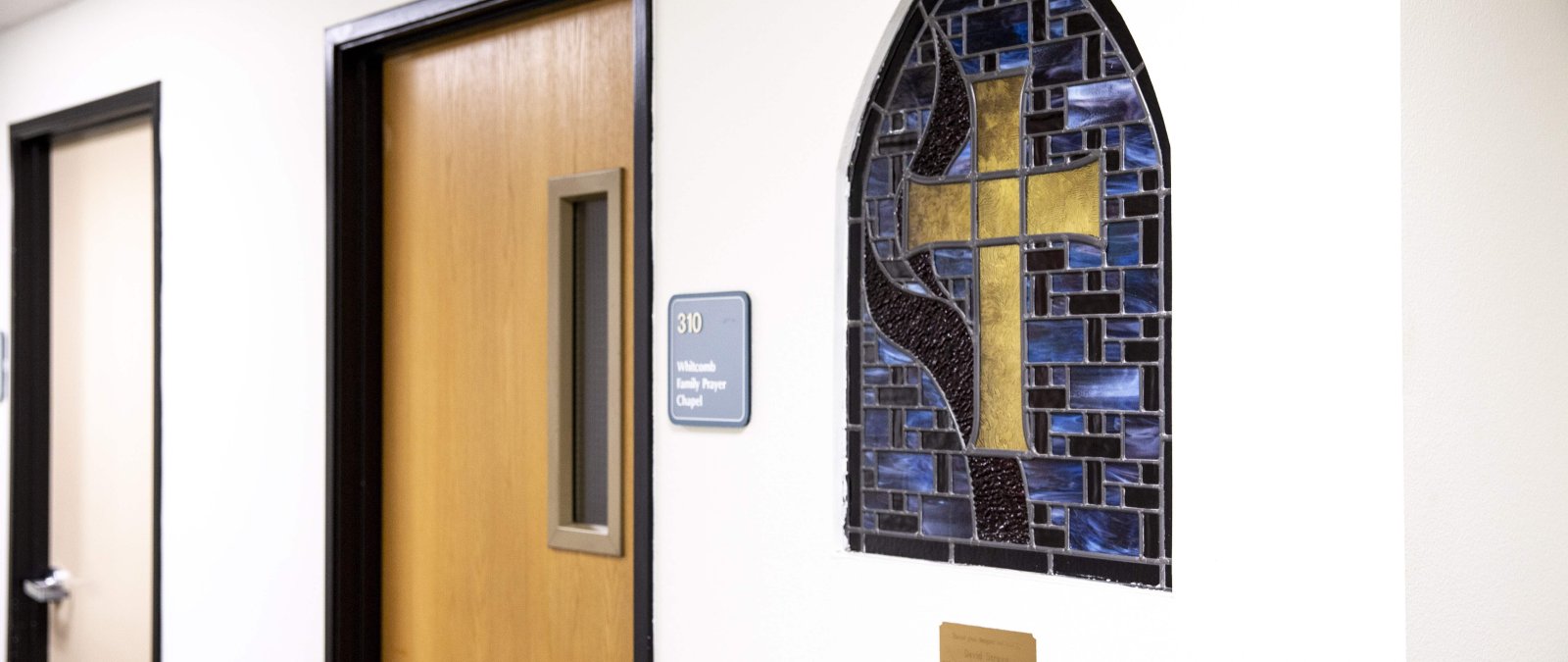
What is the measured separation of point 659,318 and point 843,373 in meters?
0.31

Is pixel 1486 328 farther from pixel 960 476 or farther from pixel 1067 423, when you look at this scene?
pixel 960 476

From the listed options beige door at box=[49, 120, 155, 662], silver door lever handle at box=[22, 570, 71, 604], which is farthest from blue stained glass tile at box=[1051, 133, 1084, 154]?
silver door lever handle at box=[22, 570, 71, 604]

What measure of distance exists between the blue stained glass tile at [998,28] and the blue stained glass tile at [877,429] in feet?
1.44

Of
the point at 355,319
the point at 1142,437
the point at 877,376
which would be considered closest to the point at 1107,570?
the point at 1142,437

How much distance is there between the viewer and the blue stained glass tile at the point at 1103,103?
1.27 meters

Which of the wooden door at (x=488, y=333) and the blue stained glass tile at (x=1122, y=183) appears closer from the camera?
the blue stained glass tile at (x=1122, y=183)

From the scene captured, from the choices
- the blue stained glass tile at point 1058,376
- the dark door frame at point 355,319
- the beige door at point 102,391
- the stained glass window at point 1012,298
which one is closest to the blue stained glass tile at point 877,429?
the stained glass window at point 1012,298

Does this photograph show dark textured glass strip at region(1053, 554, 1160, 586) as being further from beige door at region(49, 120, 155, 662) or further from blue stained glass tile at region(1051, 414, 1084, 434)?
beige door at region(49, 120, 155, 662)

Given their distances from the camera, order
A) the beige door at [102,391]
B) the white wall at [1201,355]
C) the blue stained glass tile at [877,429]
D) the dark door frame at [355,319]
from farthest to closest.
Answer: the beige door at [102,391] → the dark door frame at [355,319] → the blue stained glass tile at [877,429] → the white wall at [1201,355]

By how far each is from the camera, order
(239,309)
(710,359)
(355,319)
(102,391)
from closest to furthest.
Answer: (710,359) < (355,319) < (239,309) < (102,391)

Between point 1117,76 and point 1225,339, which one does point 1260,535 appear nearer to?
point 1225,339

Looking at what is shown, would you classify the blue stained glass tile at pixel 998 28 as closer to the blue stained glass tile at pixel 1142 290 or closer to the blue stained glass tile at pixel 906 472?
the blue stained glass tile at pixel 1142 290

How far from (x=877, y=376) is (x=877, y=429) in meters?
0.06

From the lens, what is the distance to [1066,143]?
131 cm
